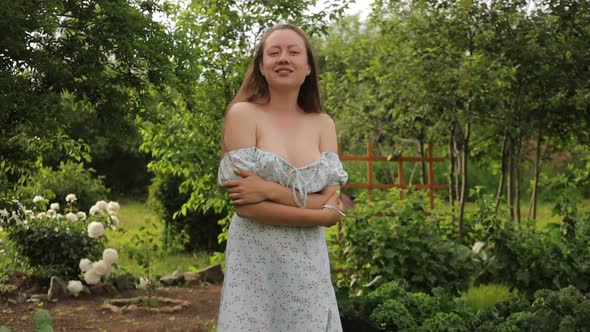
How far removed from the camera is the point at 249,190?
2.72m

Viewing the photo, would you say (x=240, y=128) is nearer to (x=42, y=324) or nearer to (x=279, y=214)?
(x=279, y=214)

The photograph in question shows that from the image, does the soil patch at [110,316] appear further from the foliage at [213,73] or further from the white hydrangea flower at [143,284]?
the foliage at [213,73]

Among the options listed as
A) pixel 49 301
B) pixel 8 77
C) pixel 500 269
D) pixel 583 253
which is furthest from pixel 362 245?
pixel 8 77

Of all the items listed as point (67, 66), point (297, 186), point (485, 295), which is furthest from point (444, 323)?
point (485, 295)

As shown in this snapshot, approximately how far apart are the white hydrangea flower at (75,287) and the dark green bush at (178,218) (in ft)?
10.3

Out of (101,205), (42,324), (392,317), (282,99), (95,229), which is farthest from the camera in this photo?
(101,205)

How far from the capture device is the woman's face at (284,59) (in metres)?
2.90

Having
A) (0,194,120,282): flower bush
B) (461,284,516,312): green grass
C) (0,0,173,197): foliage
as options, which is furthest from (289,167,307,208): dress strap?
(0,194,120,282): flower bush

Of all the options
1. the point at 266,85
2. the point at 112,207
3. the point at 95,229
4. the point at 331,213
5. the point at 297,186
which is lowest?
the point at 95,229

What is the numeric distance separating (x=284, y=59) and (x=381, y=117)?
5.73 meters

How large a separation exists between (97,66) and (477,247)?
4208 millimetres

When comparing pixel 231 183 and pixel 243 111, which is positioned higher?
pixel 243 111

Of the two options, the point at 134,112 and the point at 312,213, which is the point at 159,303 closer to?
the point at 134,112

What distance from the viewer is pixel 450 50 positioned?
7.61 metres
